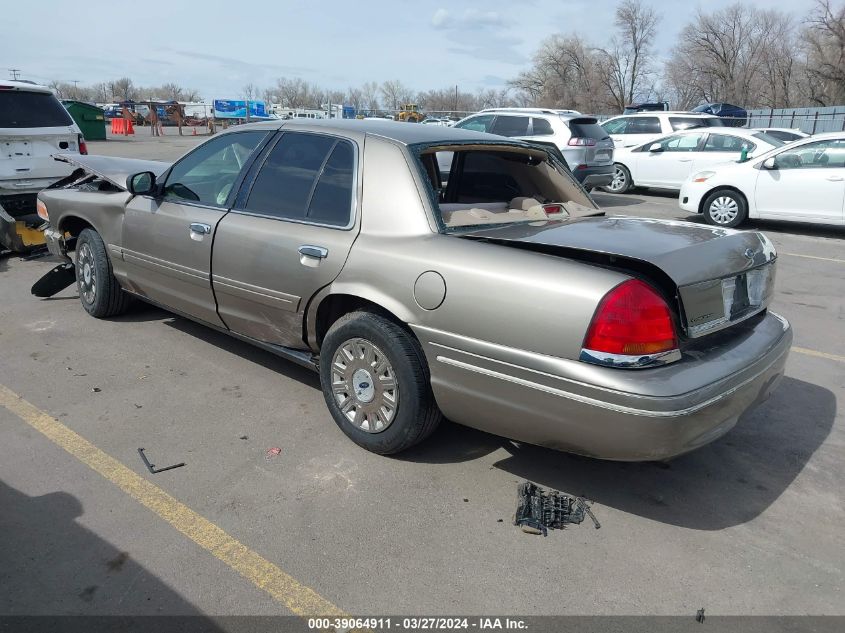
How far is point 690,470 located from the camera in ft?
A: 11.5

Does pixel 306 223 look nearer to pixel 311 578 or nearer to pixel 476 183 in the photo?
pixel 476 183

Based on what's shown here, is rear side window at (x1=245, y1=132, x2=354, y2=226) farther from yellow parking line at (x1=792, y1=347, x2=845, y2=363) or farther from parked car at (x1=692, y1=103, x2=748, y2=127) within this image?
parked car at (x1=692, y1=103, x2=748, y2=127)

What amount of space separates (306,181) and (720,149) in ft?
39.4

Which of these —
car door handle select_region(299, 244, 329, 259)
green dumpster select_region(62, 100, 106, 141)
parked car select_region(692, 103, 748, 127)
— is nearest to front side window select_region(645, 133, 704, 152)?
car door handle select_region(299, 244, 329, 259)

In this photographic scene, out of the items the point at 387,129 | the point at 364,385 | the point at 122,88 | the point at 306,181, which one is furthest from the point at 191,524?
the point at 122,88

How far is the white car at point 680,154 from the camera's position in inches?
529

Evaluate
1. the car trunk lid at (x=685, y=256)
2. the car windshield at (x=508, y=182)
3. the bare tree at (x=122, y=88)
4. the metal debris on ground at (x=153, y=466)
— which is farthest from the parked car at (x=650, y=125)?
the bare tree at (x=122, y=88)

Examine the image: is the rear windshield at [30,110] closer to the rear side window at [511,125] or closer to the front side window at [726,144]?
the rear side window at [511,125]

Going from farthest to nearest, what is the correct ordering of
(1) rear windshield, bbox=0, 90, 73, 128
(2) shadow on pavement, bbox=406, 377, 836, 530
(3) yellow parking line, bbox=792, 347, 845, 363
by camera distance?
1. (1) rear windshield, bbox=0, 90, 73, 128
2. (3) yellow parking line, bbox=792, 347, 845, 363
3. (2) shadow on pavement, bbox=406, 377, 836, 530

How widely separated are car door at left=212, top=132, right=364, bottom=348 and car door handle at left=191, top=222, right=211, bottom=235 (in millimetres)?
117

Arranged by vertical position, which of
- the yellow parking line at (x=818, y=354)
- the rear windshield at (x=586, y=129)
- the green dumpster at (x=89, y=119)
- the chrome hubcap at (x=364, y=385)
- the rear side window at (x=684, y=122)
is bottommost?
the yellow parking line at (x=818, y=354)

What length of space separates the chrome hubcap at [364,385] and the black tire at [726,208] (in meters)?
9.18

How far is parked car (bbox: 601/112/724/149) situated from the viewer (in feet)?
52.5

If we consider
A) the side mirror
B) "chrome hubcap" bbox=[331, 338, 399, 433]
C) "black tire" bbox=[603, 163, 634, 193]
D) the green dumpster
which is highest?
the green dumpster
